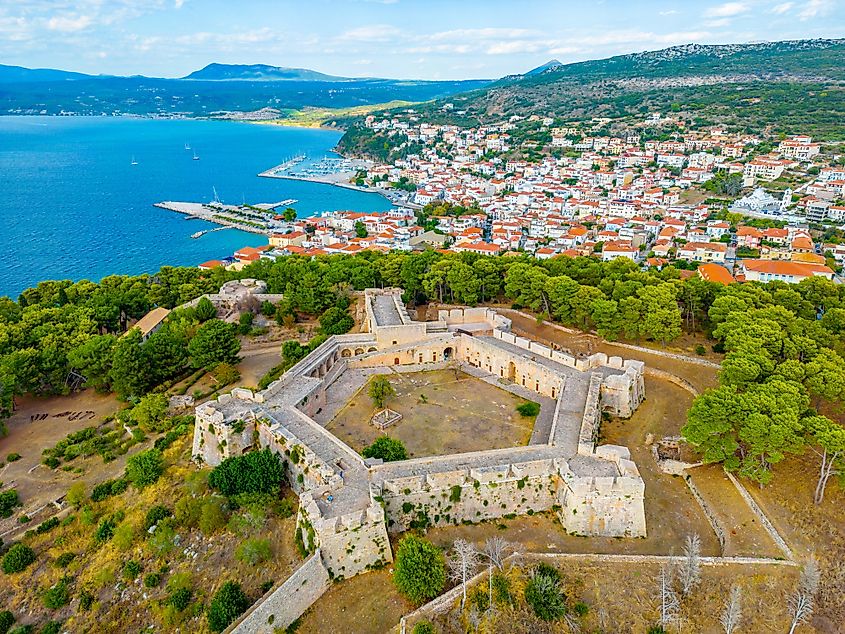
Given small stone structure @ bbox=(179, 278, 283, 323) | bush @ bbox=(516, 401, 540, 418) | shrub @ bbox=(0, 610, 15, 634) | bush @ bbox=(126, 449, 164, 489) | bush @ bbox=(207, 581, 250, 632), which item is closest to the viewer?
bush @ bbox=(207, 581, 250, 632)

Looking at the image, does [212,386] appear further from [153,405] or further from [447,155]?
[447,155]

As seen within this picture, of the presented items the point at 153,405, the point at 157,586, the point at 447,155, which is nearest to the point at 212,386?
the point at 153,405

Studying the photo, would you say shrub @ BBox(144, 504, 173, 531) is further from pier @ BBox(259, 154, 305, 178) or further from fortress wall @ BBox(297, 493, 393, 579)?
pier @ BBox(259, 154, 305, 178)

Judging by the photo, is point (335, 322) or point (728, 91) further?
point (728, 91)

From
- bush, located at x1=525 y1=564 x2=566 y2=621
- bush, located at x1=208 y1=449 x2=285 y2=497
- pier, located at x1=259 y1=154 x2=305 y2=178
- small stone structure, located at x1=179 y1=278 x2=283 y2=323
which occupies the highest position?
bush, located at x1=208 y1=449 x2=285 y2=497

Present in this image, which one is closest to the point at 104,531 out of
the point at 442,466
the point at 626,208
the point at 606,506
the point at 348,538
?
the point at 348,538

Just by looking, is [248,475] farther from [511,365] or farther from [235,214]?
[235,214]

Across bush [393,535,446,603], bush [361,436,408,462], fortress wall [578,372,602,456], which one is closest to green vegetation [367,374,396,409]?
bush [361,436,408,462]

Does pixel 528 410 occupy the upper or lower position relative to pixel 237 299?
upper
